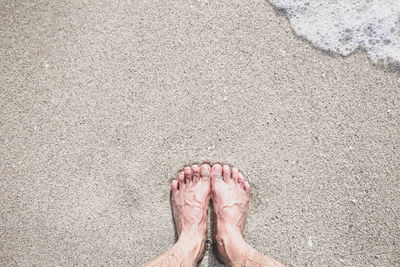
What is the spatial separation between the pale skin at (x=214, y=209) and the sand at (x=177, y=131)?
80 millimetres

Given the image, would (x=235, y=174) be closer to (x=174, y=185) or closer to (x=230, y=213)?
(x=230, y=213)

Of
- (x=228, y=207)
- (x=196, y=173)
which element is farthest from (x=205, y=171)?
(x=228, y=207)

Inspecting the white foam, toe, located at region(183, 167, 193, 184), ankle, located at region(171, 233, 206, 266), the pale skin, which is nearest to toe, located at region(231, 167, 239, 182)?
the pale skin

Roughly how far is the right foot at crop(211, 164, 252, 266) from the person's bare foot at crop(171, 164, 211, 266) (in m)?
0.06

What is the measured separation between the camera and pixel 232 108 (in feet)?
6.54

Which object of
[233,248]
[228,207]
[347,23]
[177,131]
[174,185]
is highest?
[347,23]

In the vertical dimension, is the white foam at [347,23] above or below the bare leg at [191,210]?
above

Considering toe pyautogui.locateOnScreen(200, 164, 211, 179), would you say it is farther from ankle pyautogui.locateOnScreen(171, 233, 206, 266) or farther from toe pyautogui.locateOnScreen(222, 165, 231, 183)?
ankle pyautogui.locateOnScreen(171, 233, 206, 266)

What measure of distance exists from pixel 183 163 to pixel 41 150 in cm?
91

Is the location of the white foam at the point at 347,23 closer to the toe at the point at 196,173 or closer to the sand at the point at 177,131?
the sand at the point at 177,131

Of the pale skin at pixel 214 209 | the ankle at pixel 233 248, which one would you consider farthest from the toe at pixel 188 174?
the ankle at pixel 233 248

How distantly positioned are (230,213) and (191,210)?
0.79ft

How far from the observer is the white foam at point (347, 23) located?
2002 millimetres

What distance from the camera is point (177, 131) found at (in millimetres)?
2006
